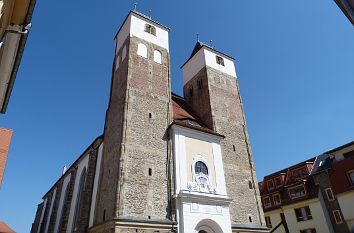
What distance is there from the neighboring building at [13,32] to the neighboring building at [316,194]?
29.9m

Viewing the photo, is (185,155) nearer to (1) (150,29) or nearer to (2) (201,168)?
(2) (201,168)

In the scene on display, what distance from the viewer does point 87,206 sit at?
1923cm

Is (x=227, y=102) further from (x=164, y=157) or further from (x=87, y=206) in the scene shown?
(x=87, y=206)

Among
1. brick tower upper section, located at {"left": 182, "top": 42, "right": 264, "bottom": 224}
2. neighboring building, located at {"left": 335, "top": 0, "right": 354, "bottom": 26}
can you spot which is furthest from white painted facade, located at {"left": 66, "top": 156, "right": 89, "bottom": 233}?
neighboring building, located at {"left": 335, "top": 0, "right": 354, "bottom": 26}

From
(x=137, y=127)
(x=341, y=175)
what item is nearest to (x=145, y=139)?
(x=137, y=127)

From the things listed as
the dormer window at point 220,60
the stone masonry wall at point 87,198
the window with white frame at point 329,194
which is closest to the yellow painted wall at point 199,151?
the stone masonry wall at point 87,198

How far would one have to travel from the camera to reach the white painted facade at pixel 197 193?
56.0 feet

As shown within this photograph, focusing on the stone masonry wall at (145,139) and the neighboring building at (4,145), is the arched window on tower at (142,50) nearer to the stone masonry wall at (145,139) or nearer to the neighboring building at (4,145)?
the stone masonry wall at (145,139)

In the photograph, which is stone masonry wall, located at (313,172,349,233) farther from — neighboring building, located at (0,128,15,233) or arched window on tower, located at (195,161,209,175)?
neighboring building, located at (0,128,15,233)

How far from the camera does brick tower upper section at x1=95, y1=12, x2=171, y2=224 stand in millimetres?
16469

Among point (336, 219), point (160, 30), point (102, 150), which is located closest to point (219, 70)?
point (160, 30)

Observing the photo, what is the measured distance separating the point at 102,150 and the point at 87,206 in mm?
4404

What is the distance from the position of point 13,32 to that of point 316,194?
33.4 metres

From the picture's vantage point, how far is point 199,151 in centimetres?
2050
